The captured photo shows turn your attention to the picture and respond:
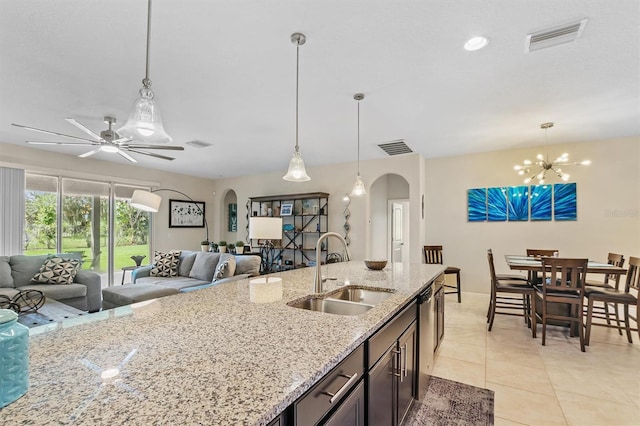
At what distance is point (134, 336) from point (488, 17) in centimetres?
259

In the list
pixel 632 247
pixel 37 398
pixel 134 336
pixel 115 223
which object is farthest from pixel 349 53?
pixel 115 223

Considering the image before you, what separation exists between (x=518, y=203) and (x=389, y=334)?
4676 mm

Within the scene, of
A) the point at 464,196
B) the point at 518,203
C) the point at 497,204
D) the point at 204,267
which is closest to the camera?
the point at 204,267

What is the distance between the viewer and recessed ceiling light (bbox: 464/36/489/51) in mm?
2090

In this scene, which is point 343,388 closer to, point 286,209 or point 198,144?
point 198,144

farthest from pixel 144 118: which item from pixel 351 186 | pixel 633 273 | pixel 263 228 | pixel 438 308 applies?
pixel 633 273

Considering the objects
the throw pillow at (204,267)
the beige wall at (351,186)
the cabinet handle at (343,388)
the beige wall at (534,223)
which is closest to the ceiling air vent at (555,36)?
the cabinet handle at (343,388)

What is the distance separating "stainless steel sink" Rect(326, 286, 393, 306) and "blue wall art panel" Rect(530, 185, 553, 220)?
422cm

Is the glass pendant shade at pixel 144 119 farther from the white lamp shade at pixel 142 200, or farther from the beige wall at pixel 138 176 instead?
the beige wall at pixel 138 176

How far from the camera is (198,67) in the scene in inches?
96.6

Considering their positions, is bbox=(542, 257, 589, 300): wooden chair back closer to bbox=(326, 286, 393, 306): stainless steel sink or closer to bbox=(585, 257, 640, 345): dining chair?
bbox=(585, 257, 640, 345): dining chair

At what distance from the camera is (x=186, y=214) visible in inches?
286

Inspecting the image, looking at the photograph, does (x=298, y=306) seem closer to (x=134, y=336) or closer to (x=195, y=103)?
(x=134, y=336)

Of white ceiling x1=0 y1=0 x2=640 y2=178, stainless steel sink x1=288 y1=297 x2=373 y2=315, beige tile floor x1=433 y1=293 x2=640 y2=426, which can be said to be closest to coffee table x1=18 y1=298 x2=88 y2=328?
white ceiling x1=0 y1=0 x2=640 y2=178
